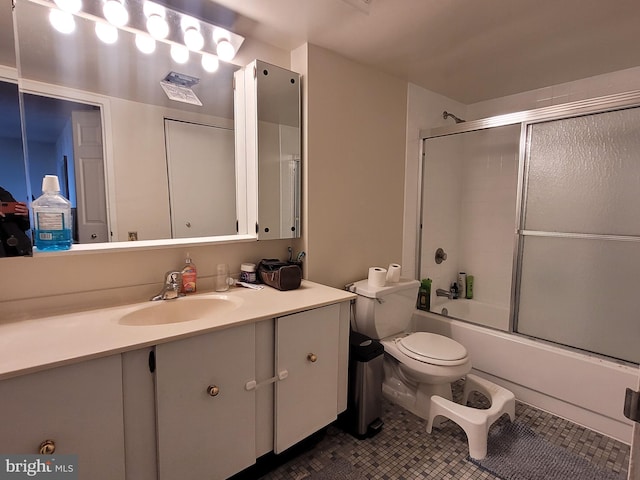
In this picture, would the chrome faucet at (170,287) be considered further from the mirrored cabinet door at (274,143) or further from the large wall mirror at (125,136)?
the mirrored cabinet door at (274,143)

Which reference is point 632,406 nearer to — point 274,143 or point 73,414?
point 73,414

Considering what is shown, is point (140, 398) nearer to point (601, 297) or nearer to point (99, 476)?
point (99, 476)

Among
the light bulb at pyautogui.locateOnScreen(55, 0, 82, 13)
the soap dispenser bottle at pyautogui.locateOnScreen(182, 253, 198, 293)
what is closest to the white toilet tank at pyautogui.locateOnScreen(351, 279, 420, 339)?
the soap dispenser bottle at pyautogui.locateOnScreen(182, 253, 198, 293)

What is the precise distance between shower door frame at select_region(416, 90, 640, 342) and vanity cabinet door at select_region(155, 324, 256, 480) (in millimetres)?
1742

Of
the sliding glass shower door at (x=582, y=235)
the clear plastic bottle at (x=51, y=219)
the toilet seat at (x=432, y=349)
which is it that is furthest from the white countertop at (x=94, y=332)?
the sliding glass shower door at (x=582, y=235)

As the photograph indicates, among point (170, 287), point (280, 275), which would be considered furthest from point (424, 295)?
point (170, 287)

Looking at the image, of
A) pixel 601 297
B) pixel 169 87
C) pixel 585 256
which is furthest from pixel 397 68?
pixel 601 297

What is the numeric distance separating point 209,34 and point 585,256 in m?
2.54

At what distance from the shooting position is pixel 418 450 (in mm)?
1575

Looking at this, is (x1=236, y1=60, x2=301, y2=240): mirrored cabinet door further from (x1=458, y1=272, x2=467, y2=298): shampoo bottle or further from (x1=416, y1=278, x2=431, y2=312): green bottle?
(x1=458, y1=272, x2=467, y2=298): shampoo bottle

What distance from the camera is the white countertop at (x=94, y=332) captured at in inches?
33.9

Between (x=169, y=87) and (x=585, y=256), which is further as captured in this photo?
(x=585, y=256)

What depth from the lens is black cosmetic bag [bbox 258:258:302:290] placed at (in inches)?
61.7

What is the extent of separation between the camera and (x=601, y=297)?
82.4 inches
